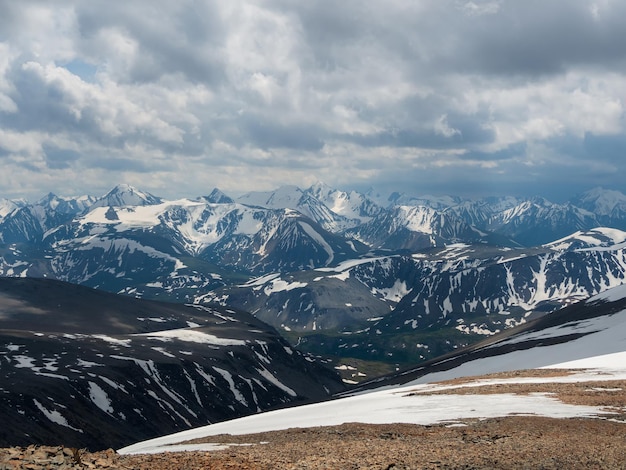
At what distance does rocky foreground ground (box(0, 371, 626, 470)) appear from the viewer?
93.4 feet

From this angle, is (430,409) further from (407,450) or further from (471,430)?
(407,450)

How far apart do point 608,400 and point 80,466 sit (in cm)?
4628

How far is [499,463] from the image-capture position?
30844 mm

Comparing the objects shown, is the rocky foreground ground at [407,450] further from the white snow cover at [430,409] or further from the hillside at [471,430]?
the white snow cover at [430,409]

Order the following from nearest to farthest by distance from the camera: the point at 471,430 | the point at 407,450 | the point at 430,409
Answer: the point at 407,450 < the point at 471,430 < the point at 430,409

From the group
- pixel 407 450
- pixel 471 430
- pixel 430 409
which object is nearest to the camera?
pixel 407 450

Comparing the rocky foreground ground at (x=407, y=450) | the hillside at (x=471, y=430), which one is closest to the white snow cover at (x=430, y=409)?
the hillside at (x=471, y=430)

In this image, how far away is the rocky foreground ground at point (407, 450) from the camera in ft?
93.4

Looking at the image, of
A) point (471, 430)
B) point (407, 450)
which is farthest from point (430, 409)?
point (407, 450)

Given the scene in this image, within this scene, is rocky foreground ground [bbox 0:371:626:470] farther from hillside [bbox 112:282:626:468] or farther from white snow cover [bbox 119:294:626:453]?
white snow cover [bbox 119:294:626:453]

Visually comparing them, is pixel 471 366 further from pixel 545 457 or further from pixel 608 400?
pixel 545 457

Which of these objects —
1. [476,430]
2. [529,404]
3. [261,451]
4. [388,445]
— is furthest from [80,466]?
[529,404]

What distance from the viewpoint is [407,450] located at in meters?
34.2

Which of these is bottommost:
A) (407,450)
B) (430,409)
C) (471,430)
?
(430,409)
